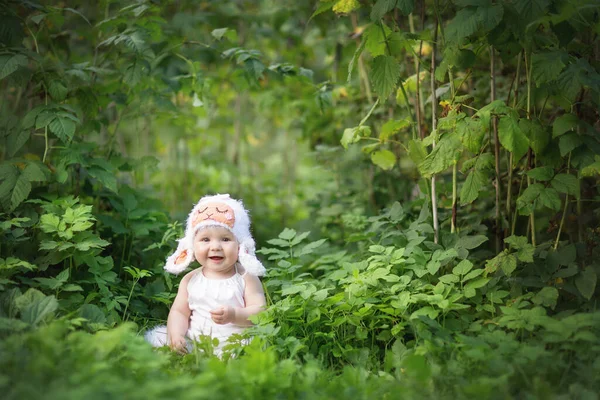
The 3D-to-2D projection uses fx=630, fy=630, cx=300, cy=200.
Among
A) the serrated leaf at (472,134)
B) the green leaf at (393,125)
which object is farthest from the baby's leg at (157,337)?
the serrated leaf at (472,134)

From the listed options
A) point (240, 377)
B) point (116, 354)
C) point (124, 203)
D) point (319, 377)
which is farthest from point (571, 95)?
point (124, 203)

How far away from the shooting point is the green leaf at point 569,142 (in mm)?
2607

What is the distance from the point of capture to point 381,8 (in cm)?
270

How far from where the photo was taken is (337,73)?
15.7 feet

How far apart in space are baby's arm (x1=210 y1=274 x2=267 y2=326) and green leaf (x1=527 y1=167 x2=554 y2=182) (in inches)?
51.3

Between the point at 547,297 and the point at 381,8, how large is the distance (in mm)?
1399

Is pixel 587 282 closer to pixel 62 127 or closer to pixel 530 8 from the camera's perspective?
pixel 530 8

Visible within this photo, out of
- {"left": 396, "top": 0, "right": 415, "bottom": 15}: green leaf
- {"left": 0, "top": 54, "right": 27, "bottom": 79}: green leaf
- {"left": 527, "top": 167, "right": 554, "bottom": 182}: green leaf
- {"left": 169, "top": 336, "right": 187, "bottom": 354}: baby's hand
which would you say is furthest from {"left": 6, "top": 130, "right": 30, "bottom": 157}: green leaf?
{"left": 527, "top": 167, "right": 554, "bottom": 182}: green leaf

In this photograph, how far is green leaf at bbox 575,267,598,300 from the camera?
8.40 feet

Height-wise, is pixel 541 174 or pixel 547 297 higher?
pixel 541 174

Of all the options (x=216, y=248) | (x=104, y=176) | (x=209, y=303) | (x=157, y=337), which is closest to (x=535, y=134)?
(x=216, y=248)

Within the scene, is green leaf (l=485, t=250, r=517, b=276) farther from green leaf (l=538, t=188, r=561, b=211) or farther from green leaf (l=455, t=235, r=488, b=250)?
green leaf (l=538, t=188, r=561, b=211)

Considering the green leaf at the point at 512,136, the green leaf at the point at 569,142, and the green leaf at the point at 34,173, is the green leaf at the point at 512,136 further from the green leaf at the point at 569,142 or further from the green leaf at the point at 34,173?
the green leaf at the point at 34,173

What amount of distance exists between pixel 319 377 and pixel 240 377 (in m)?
0.37
